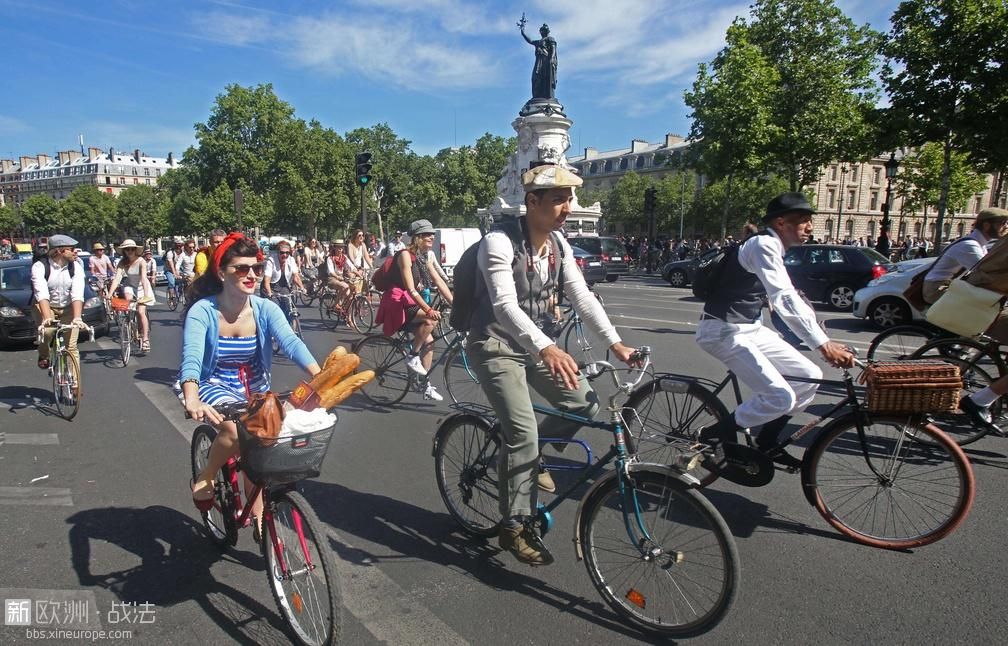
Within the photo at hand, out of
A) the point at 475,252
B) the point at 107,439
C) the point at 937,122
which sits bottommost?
the point at 107,439

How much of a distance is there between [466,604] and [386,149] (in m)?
73.6

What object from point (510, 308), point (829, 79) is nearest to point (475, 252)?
point (510, 308)

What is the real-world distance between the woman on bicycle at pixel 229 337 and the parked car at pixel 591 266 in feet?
57.1

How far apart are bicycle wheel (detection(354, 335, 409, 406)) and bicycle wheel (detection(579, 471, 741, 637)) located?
3.91 metres

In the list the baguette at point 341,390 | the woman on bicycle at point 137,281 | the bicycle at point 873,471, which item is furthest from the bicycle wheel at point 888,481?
the woman on bicycle at point 137,281

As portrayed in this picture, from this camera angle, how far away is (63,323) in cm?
614

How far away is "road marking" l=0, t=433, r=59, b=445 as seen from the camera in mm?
5203

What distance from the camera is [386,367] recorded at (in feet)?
20.9

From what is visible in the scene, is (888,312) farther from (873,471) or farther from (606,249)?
(606,249)

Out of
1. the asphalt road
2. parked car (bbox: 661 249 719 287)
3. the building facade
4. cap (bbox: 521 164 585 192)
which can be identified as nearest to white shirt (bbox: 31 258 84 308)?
the asphalt road

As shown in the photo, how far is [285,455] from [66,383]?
4972 mm

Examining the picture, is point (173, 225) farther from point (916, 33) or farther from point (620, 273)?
point (916, 33)

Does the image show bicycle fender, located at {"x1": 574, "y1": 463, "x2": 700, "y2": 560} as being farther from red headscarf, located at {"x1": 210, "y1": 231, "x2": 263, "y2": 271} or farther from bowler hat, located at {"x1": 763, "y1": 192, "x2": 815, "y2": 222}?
red headscarf, located at {"x1": 210, "y1": 231, "x2": 263, "y2": 271}

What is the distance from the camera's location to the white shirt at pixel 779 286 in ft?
10.6
